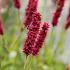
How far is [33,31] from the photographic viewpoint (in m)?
1.47

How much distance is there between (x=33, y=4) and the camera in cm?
172

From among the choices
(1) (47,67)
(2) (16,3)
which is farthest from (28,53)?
(1) (47,67)

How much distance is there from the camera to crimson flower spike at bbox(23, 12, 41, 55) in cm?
146

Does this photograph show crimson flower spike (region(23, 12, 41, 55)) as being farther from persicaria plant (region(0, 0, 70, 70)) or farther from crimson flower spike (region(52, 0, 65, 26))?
crimson flower spike (region(52, 0, 65, 26))

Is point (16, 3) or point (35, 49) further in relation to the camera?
point (16, 3)

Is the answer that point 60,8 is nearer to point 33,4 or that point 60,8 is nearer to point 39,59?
point 33,4

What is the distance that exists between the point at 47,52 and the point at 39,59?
0.31 ft

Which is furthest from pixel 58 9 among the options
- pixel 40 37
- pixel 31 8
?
pixel 40 37

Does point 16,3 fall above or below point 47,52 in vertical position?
above

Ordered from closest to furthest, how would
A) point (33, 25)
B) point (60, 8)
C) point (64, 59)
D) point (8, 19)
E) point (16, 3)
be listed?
1. point (33, 25)
2. point (60, 8)
3. point (16, 3)
4. point (64, 59)
5. point (8, 19)

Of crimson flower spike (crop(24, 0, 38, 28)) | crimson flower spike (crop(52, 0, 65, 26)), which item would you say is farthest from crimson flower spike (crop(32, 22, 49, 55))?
crimson flower spike (crop(52, 0, 65, 26))

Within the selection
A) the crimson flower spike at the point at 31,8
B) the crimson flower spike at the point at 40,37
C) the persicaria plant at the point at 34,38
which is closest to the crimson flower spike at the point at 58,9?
the persicaria plant at the point at 34,38

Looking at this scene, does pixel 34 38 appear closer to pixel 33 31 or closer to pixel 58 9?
pixel 33 31

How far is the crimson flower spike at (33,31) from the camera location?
1.46 m
